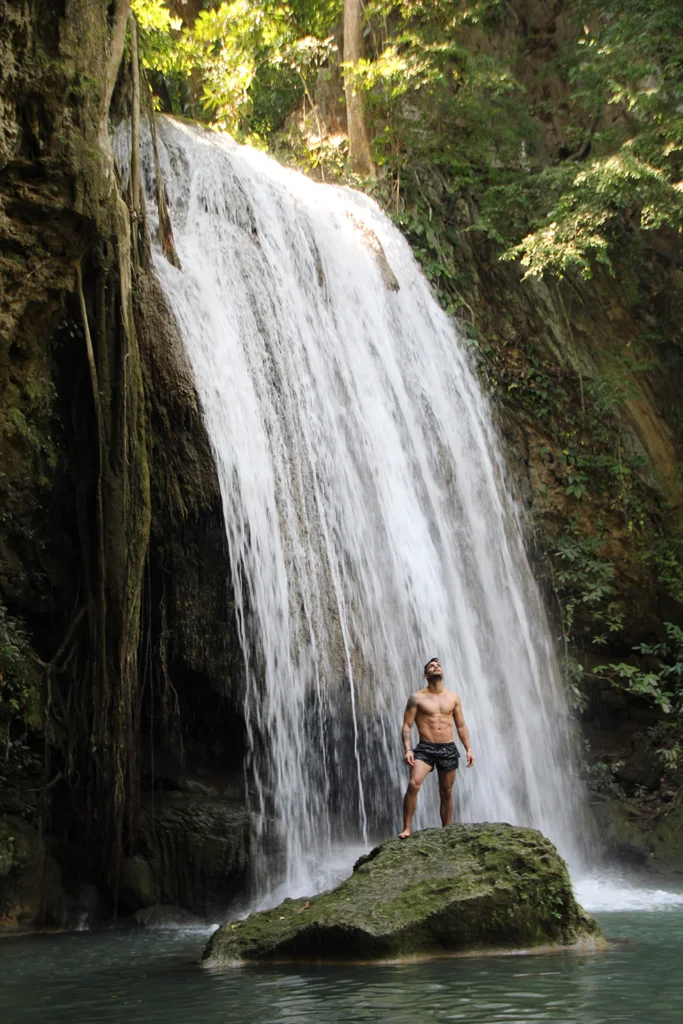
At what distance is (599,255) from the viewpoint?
13.8 m

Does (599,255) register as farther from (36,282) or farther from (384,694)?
(36,282)

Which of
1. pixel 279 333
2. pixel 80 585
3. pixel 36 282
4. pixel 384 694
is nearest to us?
pixel 36 282

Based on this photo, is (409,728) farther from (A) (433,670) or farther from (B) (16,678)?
(B) (16,678)

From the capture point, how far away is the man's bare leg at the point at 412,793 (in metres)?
7.88

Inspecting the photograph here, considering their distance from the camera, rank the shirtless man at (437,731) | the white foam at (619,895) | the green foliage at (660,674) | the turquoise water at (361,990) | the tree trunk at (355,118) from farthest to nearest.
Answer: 1. the tree trunk at (355,118)
2. the green foliage at (660,674)
3. the white foam at (619,895)
4. the shirtless man at (437,731)
5. the turquoise water at (361,990)

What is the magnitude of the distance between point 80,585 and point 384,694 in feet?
9.87

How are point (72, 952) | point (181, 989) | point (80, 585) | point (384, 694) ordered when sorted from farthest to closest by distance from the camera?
1. point (384, 694)
2. point (80, 585)
3. point (72, 952)
4. point (181, 989)

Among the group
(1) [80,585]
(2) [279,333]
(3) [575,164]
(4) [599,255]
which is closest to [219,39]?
(3) [575,164]

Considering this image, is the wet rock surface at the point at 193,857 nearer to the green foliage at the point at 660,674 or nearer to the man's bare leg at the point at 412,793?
the man's bare leg at the point at 412,793

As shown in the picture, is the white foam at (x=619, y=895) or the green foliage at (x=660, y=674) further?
the green foliage at (x=660, y=674)

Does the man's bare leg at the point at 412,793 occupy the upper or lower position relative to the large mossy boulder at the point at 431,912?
upper

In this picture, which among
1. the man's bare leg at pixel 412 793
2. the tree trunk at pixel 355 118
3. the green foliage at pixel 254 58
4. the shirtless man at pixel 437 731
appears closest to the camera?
the man's bare leg at pixel 412 793

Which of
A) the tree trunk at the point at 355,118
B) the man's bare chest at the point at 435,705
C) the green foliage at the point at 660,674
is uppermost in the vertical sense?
the tree trunk at the point at 355,118

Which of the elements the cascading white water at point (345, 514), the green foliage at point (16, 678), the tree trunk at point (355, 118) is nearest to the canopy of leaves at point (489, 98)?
the tree trunk at point (355, 118)
